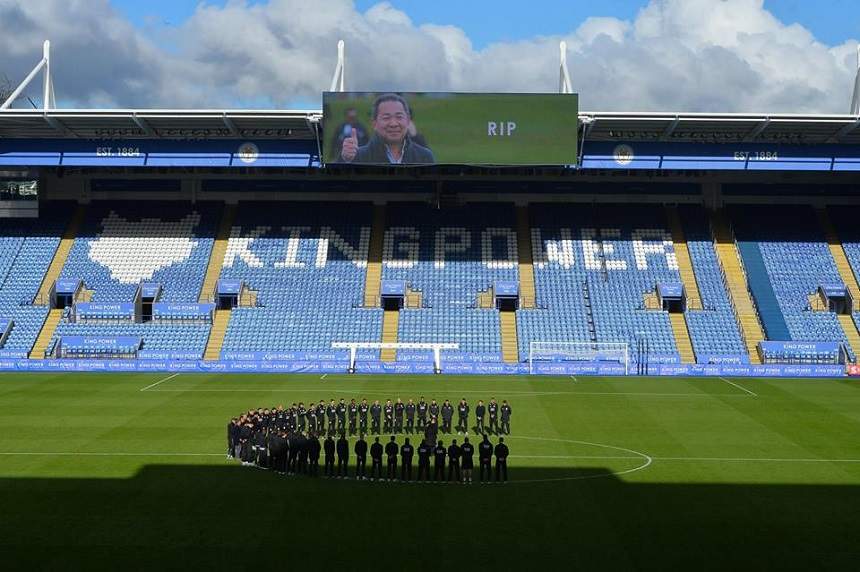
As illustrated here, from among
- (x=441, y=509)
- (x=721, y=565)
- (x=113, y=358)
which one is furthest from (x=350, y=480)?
(x=113, y=358)

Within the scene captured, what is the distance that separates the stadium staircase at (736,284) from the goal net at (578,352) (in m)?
7.03

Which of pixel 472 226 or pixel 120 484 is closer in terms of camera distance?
pixel 120 484

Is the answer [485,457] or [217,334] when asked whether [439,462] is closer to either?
[485,457]

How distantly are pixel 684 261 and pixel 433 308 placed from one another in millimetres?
15395

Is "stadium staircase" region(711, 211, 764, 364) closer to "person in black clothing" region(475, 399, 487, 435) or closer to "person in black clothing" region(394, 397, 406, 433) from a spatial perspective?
"person in black clothing" region(475, 399, 487, 435)

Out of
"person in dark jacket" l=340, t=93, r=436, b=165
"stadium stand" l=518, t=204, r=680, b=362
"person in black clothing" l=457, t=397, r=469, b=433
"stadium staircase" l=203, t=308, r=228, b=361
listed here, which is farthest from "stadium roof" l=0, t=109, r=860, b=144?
"person in black clothing" l=457, t=397, r=469, b=433

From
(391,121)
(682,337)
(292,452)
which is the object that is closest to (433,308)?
(391,121)

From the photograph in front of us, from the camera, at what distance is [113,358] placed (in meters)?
50.1

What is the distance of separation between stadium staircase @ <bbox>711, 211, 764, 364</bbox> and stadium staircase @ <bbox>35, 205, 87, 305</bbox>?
38.5 metres

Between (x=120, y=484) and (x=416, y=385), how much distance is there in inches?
847

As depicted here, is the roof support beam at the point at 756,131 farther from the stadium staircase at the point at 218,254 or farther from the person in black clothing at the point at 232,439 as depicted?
the person in black clothing at the point at 232,439

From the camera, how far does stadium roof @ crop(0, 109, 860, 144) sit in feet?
167

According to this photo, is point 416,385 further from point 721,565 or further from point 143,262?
point 721,565

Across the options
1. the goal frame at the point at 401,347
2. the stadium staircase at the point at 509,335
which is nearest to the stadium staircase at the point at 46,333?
the goal frame at the point at 401,347
